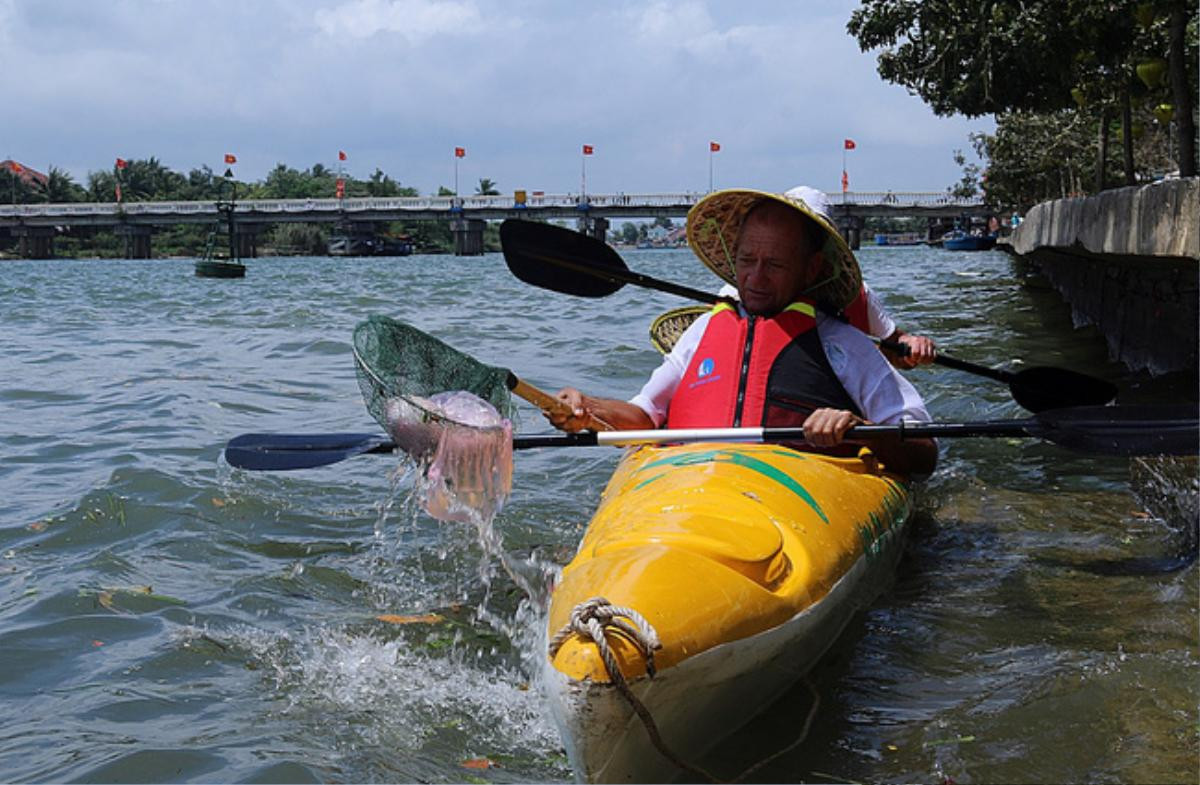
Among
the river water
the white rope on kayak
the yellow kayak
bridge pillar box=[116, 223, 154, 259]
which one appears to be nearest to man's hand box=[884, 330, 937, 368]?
the river water

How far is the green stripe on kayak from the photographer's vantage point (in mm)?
3709

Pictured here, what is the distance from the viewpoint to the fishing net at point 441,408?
13.2 feet

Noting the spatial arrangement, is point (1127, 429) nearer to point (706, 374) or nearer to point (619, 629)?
point (706, 374)

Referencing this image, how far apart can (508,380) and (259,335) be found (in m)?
10.7

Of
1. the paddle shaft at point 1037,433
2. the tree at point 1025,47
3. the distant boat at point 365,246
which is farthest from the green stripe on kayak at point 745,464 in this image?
the distant boat at point 365,246

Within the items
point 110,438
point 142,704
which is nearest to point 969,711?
point 142,704

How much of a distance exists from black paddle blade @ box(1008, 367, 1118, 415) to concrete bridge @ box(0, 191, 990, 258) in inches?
2658

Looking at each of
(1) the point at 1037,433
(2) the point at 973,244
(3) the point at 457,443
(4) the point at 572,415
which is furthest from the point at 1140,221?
(2) the point at 973,244

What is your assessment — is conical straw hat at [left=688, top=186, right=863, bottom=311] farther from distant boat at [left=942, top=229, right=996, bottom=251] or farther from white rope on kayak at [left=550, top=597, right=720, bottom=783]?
distant boat at [left=942, top=229, right=996, bottom=251]

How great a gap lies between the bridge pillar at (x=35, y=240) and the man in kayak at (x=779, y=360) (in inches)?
3126

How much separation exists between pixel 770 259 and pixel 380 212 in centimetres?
7356

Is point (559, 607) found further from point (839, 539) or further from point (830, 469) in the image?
point (830, 469)

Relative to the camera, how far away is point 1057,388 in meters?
5.45

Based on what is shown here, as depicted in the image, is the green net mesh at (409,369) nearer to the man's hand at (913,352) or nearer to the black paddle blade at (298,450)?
the black paddle blade at (298,450)
